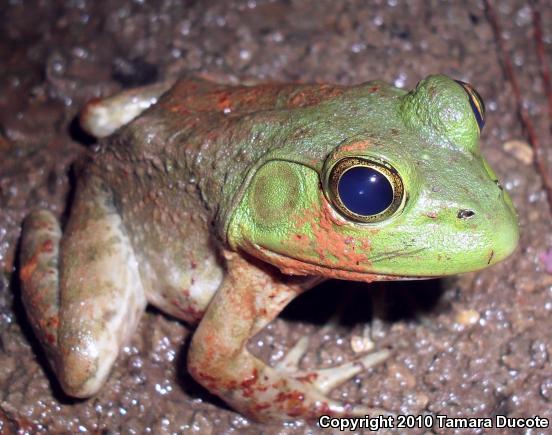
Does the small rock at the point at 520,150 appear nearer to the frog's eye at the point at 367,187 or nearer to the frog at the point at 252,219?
the frog at the point at 252,219

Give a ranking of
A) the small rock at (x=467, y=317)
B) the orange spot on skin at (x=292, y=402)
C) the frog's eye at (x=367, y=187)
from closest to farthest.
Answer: the frog's eye at (x=367, y=187)
the orange spot on skin at (x=292, y=402)
the small rock at (x=467, y=317)

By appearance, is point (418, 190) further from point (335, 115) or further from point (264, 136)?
point (264, 136)

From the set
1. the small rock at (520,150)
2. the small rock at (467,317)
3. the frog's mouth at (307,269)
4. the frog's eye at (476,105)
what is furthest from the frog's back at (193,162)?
the small rock at (520,150)

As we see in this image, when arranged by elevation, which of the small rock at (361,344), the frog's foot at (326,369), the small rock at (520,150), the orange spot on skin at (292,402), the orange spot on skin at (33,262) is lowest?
the small rock at (361,344)

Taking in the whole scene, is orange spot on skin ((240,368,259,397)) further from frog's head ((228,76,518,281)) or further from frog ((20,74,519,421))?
frog's head ((228,76,518,281))

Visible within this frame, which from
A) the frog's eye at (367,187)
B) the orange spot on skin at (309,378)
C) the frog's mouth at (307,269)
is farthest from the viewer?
the orange spot on skin at (309,378)

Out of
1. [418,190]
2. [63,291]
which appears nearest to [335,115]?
[418,190]

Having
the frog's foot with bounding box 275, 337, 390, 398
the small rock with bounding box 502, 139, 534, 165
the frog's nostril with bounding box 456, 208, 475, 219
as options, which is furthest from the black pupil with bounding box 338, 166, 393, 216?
the small rock with bounding box 502, 139, 534, 165
